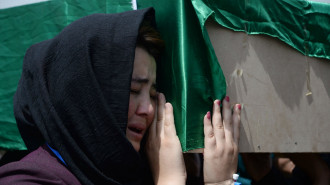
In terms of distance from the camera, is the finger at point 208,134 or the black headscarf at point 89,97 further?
the finger at point 208,134

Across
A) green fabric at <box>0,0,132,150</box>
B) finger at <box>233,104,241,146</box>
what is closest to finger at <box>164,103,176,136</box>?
finger at <box>233,104,241,146</box>

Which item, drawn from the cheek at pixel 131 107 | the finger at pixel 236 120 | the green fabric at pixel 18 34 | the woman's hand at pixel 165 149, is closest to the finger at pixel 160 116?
the woman's hand at pixel 165 149

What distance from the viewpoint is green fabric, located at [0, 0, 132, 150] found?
152 centimetres

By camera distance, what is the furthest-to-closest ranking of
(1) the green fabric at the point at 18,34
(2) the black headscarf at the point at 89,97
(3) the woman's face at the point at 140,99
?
(1) the green fabric at the point at 18,34 < (3) the woman's face at the point at 140,99 < (2) the black headscarf at the point at 89,97

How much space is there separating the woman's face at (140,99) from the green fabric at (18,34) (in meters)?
0.50

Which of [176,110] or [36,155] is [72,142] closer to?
[36,155]

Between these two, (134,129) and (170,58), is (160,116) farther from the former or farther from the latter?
(170,58)

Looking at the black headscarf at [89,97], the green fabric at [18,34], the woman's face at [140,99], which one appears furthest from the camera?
the green fabric at [18,34]

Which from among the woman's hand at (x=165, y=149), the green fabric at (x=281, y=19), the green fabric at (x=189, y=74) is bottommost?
the woman's hand at (x=165, y=149)

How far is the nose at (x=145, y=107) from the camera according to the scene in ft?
3.82

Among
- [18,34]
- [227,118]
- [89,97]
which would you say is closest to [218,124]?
[227,118]

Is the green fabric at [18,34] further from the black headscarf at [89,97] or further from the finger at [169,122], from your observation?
the finger at [169,122]

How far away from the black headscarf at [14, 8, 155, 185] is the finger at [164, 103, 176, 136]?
163 millimetres

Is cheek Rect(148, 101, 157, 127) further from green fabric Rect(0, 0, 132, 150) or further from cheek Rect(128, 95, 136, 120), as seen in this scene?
green fabric Rect(0, 0, 132, 150)
